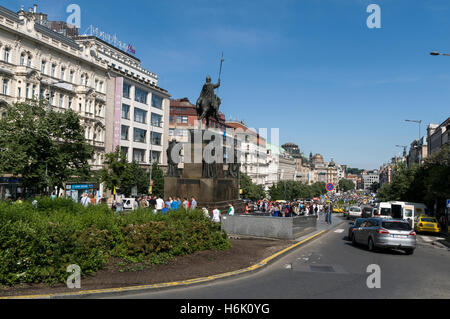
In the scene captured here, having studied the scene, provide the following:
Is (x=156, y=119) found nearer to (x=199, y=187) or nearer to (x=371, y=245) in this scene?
(x=199, y=187)

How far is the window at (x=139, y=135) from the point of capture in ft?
209

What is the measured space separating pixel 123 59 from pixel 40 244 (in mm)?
67470

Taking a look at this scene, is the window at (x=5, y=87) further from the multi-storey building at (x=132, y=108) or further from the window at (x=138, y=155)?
the window at (x=138, y=155)

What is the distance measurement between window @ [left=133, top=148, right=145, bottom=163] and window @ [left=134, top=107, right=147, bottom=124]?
4.64 meters

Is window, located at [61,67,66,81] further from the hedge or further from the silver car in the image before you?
the silver car

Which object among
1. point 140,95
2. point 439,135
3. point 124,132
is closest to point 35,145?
point 124,132

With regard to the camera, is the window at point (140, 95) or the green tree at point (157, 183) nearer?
the green tree at point (157, 183)

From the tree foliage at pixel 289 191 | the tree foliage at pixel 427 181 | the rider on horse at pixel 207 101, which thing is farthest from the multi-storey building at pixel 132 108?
the rider on horse at pixel 207 101

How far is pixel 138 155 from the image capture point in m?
65.3

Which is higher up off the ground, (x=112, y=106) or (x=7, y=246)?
(x=112, y=106)

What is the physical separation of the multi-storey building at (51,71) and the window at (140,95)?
21.9 feet
